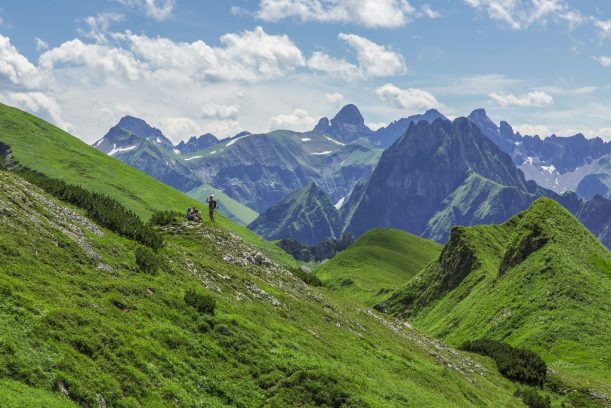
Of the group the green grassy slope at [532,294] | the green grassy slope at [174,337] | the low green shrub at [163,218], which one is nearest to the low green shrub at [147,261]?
the green grassy slope at [174,337]

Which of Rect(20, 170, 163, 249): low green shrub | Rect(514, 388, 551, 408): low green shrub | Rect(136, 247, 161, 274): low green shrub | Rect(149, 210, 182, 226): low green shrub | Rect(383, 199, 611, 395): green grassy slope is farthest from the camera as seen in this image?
Rect(383, 199, 611, 395): green grassy slope

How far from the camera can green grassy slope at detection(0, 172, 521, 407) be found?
2428 centimetres

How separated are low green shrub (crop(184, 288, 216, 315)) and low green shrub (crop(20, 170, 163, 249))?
9810mm

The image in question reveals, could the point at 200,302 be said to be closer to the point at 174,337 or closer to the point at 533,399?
the point at 174,337

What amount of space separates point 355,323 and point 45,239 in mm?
26606

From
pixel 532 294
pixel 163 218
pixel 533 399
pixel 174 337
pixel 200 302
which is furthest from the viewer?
pixel 532 294

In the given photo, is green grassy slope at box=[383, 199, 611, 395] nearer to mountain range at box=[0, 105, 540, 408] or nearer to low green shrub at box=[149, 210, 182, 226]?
mountain range at box=[0, 105, 540, 408]

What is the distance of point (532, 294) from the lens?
3533 inches

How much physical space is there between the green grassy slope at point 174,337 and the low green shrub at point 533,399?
1488 millimetres

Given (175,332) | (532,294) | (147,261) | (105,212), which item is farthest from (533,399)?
(532,294)

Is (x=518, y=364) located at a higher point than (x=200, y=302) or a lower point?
higher

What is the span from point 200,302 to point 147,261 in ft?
21.3

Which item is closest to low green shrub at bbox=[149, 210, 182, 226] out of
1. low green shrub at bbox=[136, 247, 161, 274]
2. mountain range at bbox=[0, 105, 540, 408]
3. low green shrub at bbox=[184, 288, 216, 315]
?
mountain range at bbox=[0, 105, 540, 408]

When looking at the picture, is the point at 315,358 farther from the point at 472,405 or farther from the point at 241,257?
the point at 241,257
